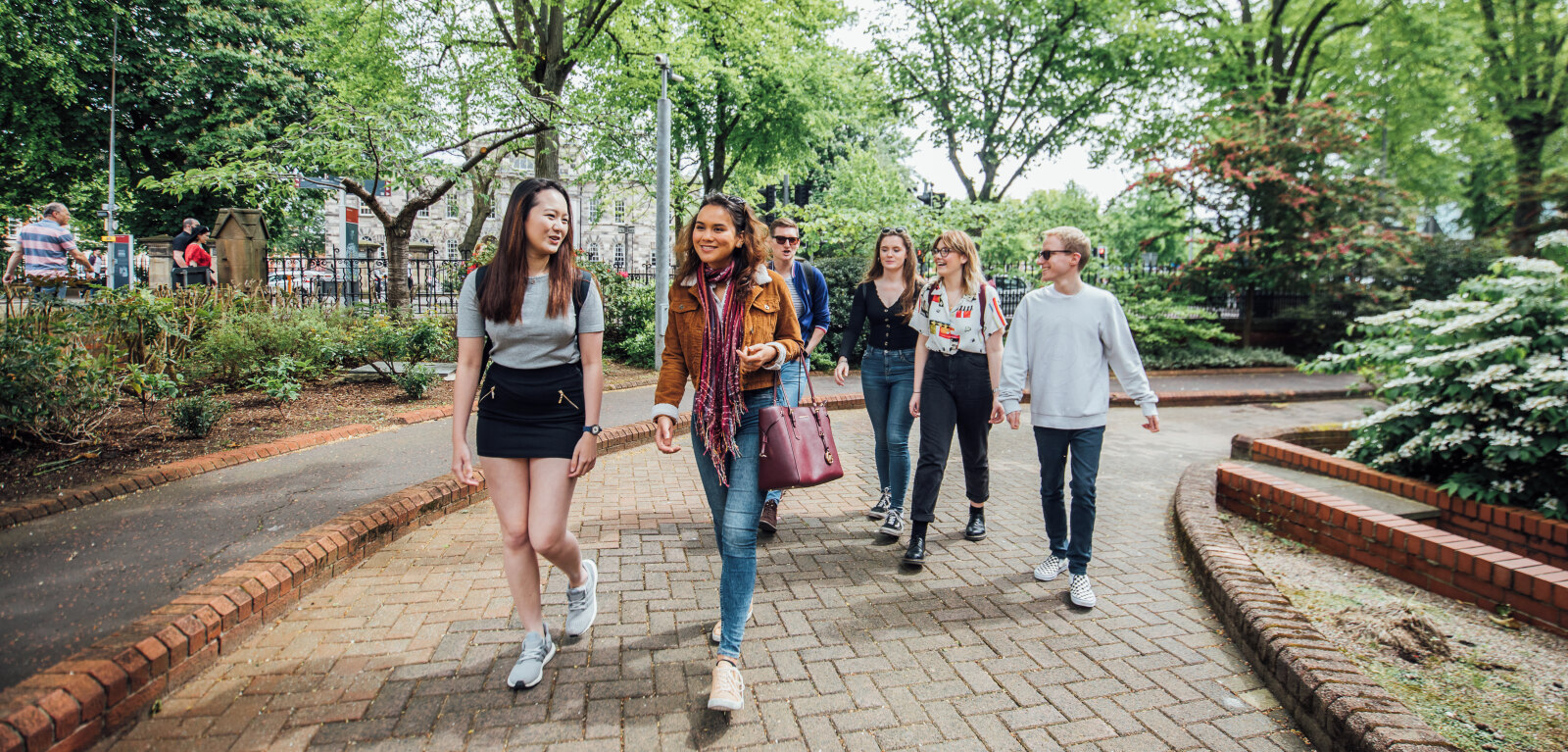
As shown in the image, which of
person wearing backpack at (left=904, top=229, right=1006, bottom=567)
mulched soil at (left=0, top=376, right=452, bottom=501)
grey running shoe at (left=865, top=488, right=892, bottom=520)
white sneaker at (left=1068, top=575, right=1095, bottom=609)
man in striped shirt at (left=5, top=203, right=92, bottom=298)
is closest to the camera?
white sneaker at (left=1068, top=575, right=1095, bottom=609)

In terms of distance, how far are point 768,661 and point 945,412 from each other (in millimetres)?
1862

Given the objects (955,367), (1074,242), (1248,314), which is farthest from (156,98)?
(1248,314)

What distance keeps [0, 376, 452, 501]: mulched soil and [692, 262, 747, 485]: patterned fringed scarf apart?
4.30 meters

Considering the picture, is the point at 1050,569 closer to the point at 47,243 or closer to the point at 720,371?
the point at 720,371

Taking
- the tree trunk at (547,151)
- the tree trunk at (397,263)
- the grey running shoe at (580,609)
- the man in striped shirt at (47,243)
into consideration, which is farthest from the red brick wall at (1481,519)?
the man in striped shirt at (47,243)

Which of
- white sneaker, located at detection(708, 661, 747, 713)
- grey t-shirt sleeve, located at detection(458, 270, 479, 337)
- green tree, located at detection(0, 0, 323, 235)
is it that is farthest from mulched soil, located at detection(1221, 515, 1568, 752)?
green tree, located at detection(0, 0, 323, 235)

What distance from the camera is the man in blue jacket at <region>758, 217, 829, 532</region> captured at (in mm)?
4836

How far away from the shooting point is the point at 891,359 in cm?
502

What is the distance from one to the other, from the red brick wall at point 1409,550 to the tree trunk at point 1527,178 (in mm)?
18530

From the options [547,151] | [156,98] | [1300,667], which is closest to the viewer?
[1300,667]

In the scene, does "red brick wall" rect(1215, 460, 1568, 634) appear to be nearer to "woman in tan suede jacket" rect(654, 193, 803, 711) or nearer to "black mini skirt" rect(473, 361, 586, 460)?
"woman in tan suede jacket" rect(654, 193, 803, 711)

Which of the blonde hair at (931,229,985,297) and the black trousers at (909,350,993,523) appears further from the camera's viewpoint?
the blonde hair at (931,229,985,297)

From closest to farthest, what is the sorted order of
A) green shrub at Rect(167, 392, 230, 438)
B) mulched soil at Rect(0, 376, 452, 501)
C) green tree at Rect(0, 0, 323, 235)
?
1. mulched soil at Rect(0, 376, 452, 501)
2. green shrub at Rect(167, 392, 230, 438)
3. green tree at Rect(0, 0, 323, 235)

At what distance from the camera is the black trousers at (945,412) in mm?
4379
